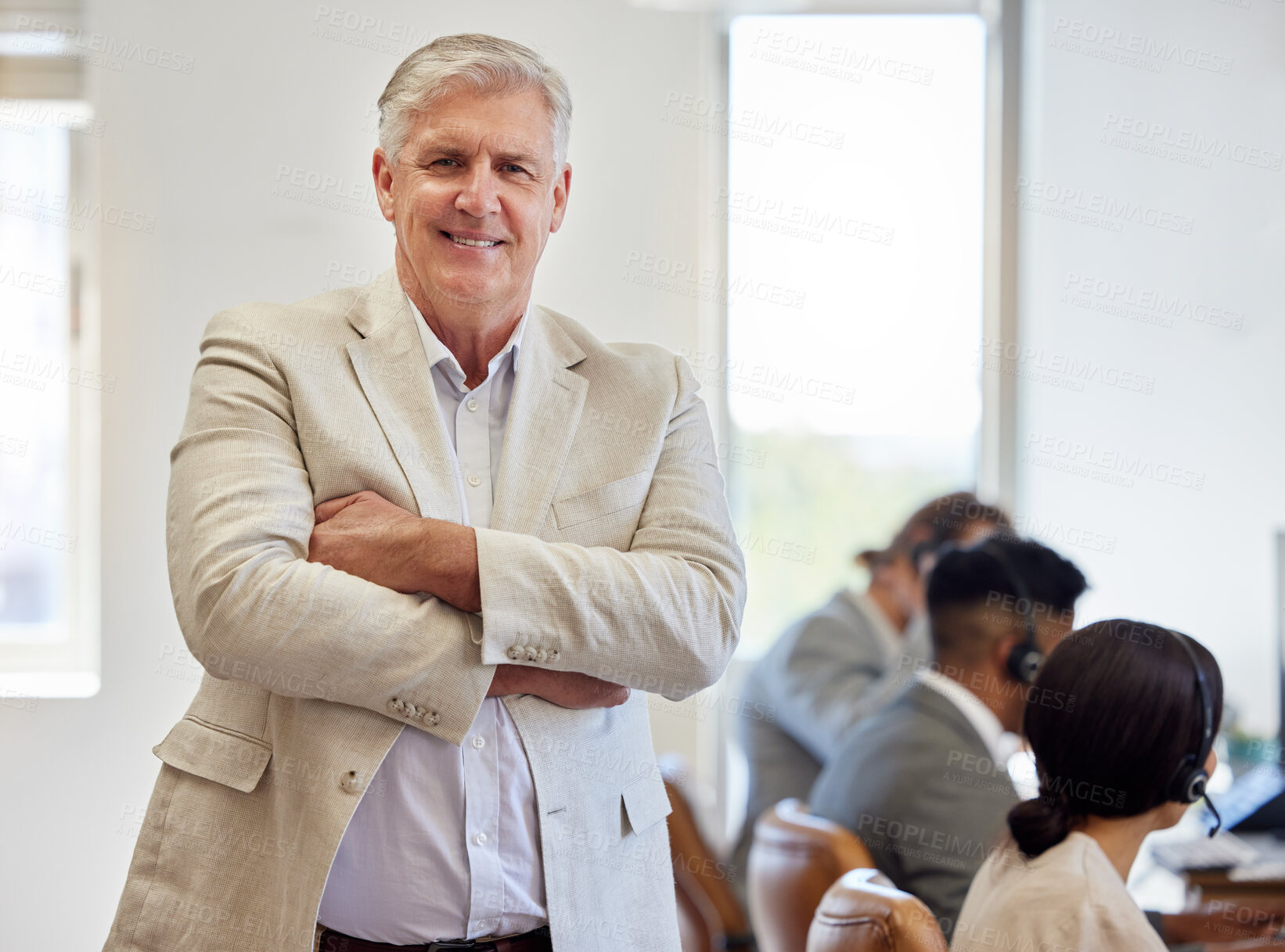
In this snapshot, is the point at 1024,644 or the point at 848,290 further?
the point at 848,290

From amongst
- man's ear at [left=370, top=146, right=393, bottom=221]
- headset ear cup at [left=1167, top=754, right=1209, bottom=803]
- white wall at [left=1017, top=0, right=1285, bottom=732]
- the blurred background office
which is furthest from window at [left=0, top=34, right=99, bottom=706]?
white wall at [left=1017, top=0, right=1285, bottom=732]

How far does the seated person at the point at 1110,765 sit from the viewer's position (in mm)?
1357

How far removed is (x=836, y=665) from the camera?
10.1ft

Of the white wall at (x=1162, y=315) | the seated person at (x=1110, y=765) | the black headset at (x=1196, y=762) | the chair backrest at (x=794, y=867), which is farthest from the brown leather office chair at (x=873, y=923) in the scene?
the white wall at (x=1162, y=315)

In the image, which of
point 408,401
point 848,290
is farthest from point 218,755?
point 848,290

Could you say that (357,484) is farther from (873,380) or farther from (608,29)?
(873,380)

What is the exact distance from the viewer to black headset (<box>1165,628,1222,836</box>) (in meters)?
1.37

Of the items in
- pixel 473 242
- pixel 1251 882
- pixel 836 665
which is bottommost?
pixel 1251 882

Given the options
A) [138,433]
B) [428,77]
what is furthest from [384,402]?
[138,433]

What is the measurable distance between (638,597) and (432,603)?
223 mm

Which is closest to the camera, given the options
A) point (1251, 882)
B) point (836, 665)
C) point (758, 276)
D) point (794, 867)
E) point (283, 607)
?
point (283, 607)

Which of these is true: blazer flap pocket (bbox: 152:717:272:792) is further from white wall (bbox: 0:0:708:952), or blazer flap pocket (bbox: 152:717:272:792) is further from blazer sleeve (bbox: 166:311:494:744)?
white wall (bbox: 0:0:708:952)

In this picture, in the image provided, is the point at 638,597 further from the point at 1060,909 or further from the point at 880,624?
the point at 880,624

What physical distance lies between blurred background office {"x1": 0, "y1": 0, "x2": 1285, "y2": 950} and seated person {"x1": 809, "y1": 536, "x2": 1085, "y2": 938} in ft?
4.02
